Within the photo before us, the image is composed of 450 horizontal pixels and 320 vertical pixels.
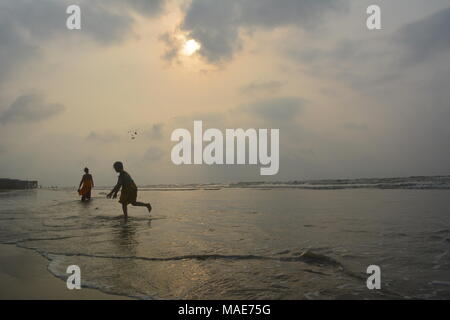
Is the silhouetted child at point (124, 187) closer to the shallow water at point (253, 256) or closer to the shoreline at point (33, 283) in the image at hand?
the shallow water at point (253, 256)

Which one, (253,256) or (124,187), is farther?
(124,187)

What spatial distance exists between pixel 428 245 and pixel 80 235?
7.16m

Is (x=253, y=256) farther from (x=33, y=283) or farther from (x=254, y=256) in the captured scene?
(x=33, y=283)

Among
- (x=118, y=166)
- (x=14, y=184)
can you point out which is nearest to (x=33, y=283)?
(x=118, y=166)

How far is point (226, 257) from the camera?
228 inches

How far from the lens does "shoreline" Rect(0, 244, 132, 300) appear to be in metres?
4.00

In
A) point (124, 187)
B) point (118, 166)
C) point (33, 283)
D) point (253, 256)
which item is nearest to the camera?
point (33, 283)

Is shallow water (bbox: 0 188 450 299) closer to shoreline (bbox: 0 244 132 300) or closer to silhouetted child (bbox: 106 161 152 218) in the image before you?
shoreline (bbox: 0 244 132 300)

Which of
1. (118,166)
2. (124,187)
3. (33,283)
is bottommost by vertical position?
(33,283)

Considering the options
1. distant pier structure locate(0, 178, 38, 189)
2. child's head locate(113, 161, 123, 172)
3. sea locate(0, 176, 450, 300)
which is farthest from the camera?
distant pier structure locate(0, 178, 38, 189)

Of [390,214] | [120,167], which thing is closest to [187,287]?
[120,167]

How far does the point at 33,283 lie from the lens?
4.50 metres

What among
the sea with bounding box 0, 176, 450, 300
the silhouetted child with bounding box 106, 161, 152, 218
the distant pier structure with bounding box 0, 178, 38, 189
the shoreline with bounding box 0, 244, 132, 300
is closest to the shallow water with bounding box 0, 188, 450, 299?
the sea with bounding box 0, 176, 450, 300
